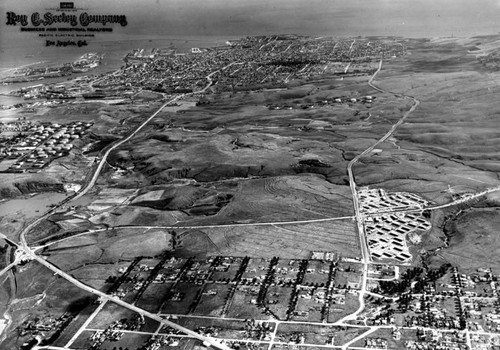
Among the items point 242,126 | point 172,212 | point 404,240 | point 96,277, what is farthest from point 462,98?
point 96,277

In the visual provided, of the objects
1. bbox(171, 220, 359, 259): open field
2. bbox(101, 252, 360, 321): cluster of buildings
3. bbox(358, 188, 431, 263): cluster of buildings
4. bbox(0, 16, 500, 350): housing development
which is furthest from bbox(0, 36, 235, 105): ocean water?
bbox(358, 188, 431, 263): cluster of buildings

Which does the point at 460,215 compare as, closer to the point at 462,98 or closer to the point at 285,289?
the point at 285,289

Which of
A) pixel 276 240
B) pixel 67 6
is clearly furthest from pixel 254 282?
pixel 67 6

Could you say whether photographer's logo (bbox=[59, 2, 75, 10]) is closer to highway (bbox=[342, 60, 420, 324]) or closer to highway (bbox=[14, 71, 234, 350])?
highway (bbox=[14, 71, 234, 350])

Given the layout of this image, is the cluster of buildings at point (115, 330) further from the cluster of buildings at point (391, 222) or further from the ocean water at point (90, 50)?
the ocean water at point (90, 50)

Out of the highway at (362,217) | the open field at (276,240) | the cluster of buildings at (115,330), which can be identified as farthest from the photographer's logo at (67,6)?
the cluster of buildings at (115,330)
